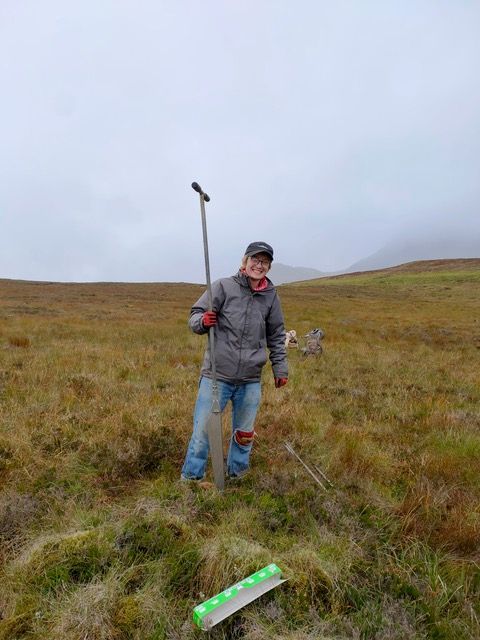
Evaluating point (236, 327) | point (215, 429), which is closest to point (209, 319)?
point (236, 327)

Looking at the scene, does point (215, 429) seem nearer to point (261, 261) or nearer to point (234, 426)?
point (234, 426)

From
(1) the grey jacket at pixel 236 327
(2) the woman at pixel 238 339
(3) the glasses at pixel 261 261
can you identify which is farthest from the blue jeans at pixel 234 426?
(3) the glasses at pixel 261 261

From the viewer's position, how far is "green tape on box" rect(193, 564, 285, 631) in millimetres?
2271

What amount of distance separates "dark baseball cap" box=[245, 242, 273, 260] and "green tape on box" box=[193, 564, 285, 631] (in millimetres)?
2608

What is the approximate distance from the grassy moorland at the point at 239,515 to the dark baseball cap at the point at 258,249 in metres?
2.30

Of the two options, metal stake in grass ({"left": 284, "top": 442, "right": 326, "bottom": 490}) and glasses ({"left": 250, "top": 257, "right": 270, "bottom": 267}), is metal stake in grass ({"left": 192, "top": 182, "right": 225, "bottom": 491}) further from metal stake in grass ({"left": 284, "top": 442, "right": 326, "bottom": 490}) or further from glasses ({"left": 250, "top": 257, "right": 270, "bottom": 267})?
metal stake in grass ({"left": 284, "top": 442, "right": 326, "bottom": 490})

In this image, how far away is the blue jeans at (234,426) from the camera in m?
4.04

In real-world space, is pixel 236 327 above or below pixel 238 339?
above

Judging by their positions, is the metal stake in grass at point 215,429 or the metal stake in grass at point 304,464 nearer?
the metal stake in grass at point 215,429

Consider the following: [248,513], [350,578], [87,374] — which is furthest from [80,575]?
[87,374]

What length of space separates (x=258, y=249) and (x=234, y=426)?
1920 millimetres

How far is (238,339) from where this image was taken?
13.0 feet

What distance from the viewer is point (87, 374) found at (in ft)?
25.4

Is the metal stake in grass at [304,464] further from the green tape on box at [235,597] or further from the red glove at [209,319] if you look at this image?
the red glove at [209,319]
